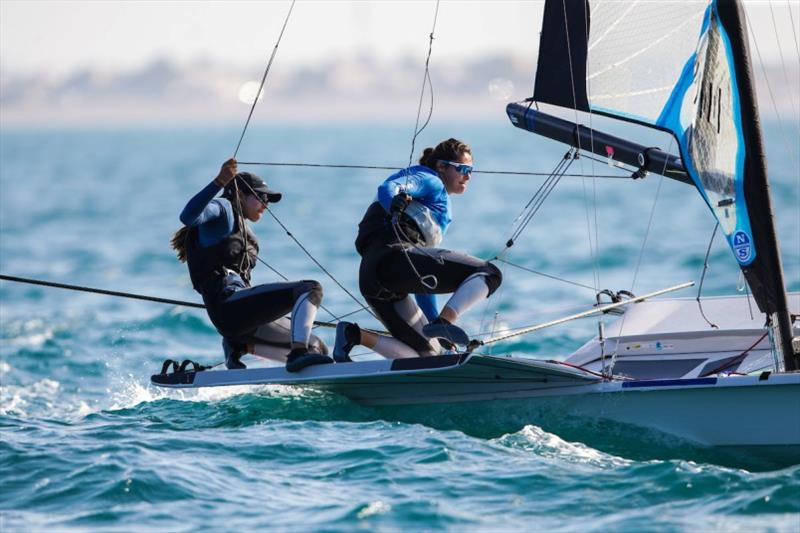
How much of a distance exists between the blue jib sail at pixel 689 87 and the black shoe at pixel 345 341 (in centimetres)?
166

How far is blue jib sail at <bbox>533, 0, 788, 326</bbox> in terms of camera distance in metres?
6.27

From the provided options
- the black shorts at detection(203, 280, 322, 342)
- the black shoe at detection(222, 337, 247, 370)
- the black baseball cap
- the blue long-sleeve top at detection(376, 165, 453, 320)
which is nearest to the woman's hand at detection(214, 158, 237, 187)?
the black baseball cap

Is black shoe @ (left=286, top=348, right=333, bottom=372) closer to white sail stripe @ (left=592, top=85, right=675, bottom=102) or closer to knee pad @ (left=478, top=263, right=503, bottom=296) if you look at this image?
knee pad @ (left=478, top=263, right=503, bottom=296)

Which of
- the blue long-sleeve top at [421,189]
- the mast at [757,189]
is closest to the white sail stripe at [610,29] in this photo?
the mast at [757,189]

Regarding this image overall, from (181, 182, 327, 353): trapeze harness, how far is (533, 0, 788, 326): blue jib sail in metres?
1.78

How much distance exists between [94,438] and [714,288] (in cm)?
902

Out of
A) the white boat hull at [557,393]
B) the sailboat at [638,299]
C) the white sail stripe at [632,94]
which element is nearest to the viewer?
the white boat hull at [557,393]

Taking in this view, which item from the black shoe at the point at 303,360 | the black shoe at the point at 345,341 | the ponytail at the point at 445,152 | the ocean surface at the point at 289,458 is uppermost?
the ponytail at the point at 445,152

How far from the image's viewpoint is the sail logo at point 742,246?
6.31 m

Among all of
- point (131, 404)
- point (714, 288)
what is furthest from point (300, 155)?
point (131, 404)

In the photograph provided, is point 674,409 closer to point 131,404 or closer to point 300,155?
point 131,404

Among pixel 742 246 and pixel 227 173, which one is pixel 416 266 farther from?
pixel 742 246

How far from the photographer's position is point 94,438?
652 cm

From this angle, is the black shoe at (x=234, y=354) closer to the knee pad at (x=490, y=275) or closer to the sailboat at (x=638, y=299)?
the sailboat at (x=638, y=299)
